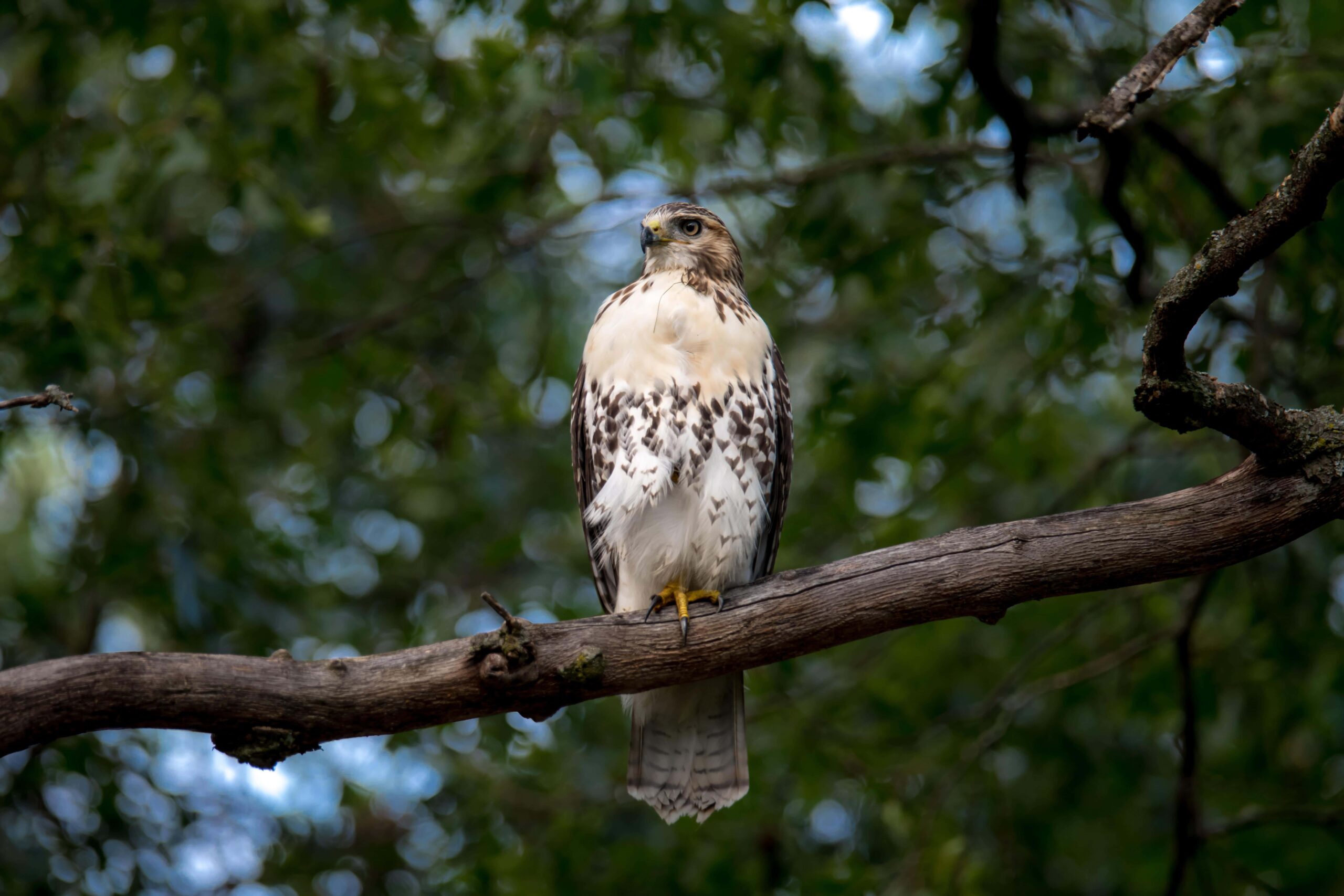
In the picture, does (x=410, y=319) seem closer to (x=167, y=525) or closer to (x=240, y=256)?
(x=240, y=256)

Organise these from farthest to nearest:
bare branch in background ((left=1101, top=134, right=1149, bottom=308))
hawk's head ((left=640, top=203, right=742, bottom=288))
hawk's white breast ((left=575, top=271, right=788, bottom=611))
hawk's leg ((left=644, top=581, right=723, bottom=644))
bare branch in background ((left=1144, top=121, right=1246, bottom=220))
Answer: hawk's head ((left=640, top=203, right=742, bottom=288))
bare branch in background ((left=1144, top=121, right=1246, bottom=220))
bare branch in background ((left=1101, top=134, right=1149, bottom=308))
hawk's white breast ((left=575, top=271, right=788, bottom=611))
hawk's leg ((left=644, top=581, right=723, bottom=644))

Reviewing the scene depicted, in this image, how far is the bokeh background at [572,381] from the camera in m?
5.00

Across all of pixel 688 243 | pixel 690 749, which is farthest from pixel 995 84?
pixel 690 749

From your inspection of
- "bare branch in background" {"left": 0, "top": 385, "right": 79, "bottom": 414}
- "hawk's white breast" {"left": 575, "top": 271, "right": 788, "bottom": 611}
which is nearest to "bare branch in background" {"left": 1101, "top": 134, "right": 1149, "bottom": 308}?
"hawk's white breast" {"left": 575, "top": 271, "right": 788, "bottom": 611}

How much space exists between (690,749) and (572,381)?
11.4 ft

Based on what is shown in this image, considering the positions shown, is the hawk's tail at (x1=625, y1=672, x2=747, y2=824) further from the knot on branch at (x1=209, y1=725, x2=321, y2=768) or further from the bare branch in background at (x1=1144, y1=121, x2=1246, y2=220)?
the bare branch in background at (x1=1144, y1=121, x2=1246, y2=220)

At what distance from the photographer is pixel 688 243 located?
4629 mm

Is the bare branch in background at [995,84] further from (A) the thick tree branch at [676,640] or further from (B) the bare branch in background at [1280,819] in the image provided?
(B) the bare branch in background at [1280,819]

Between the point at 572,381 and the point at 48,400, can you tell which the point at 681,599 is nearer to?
the point at 48,400

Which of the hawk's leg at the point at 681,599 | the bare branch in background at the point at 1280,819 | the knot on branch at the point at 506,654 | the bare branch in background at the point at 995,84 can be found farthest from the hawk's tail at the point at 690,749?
the bare branch in background at the point at 995,84

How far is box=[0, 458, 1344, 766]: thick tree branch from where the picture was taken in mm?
2766

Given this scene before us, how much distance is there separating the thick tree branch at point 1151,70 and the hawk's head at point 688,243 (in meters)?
1.97

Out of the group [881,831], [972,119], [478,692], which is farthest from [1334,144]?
[881,831]

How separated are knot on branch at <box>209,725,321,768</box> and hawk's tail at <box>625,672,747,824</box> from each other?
164 centimetres
